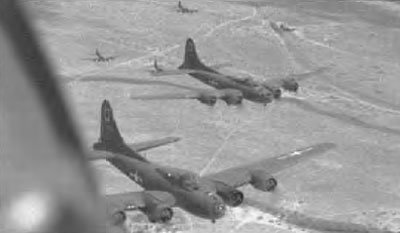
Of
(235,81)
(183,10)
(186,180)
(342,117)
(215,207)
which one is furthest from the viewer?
(183,10)

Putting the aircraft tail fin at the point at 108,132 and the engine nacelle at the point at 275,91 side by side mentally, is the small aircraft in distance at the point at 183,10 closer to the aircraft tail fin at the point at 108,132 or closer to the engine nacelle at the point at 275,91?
the engine nacelle at the point at 275,91

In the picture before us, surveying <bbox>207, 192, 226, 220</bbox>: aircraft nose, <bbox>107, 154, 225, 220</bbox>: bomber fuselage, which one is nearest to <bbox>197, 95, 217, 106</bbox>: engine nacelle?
<bbox>107, 154, 225, 220</bbox>: bomber fuselage

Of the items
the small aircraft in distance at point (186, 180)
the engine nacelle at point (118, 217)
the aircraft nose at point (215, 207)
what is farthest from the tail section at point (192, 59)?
the engine nacelle at point (118, 217)

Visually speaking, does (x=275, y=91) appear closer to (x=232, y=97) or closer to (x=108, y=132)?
(x=232, y=97)

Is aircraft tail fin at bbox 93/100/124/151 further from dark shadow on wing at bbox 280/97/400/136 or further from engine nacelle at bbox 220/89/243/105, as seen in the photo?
dark shadow on wing at bbox 280/97/400/136

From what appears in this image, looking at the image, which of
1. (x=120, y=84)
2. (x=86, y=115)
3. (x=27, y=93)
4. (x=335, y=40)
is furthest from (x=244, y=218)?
(x=335, y=40)

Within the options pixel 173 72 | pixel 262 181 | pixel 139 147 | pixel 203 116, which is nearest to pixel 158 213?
pixel 262 181

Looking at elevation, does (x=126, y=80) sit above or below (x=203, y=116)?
above
